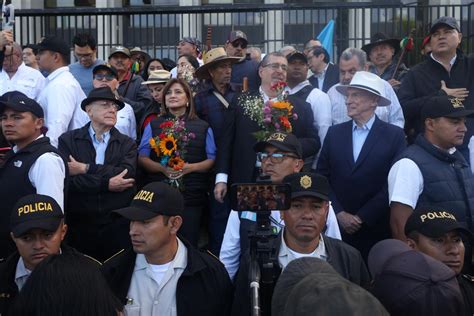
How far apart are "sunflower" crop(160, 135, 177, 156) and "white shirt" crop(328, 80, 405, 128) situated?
1783 mm

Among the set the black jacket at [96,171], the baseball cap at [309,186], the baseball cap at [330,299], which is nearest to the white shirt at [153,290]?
the baseball cap at [309,186]

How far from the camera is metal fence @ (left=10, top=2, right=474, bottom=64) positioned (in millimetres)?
14133

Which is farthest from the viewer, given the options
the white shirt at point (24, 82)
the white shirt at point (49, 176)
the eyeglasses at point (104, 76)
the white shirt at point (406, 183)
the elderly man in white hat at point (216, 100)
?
the white shirt at point (24, 82)

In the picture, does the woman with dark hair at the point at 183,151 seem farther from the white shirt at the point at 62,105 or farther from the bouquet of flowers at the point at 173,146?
the white shirt at the point at 62,105

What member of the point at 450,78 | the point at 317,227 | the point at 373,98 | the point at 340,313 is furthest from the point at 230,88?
the point at 340,313

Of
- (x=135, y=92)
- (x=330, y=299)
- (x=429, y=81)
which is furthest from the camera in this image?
(x=135, y=92)

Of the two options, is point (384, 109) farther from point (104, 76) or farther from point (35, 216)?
point (35, 216)

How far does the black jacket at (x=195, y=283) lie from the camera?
188 inches

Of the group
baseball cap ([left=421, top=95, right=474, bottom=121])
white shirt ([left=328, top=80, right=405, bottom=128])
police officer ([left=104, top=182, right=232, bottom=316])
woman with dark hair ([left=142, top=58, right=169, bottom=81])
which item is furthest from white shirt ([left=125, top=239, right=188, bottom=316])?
woman with dark hair ([left=142, top=58, right=169, bottom=81])

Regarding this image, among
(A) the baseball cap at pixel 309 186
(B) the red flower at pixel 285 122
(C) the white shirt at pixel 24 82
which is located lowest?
(A) the baseball cap at pixel 309 186

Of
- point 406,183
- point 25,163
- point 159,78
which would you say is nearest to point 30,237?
point 25,163

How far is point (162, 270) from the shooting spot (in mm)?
4879

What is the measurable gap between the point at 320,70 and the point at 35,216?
521cm

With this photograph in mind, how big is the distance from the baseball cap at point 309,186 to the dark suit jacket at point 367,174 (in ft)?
5.00
